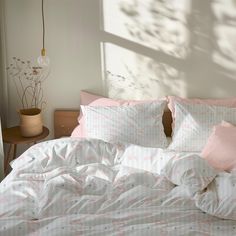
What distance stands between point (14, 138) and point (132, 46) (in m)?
1.10

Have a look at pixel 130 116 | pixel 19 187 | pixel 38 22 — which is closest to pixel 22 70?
pixel 38 22

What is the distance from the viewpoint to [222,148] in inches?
103

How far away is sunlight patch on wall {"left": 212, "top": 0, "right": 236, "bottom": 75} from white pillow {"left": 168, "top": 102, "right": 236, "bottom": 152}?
1.24ft

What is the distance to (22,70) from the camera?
3268 millimetres

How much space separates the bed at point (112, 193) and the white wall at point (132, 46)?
72 cm

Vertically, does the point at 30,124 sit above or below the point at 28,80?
below

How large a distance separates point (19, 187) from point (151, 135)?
3.40ft

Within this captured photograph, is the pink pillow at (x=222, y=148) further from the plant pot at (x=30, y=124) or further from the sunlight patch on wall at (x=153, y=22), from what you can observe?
the plant pot at (x=30, y=124)

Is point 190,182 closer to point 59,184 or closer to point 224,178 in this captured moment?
point 224,178

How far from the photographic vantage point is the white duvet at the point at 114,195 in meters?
1.91

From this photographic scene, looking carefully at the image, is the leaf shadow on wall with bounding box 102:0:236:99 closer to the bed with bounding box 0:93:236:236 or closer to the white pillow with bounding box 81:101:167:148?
the white pillow with bounding box 81:101:167:148

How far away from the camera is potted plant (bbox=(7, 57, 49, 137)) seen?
3.25 metres

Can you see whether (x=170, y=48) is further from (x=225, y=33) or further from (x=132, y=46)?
(x=225, y=33)

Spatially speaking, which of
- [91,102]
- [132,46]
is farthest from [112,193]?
[132,46]
